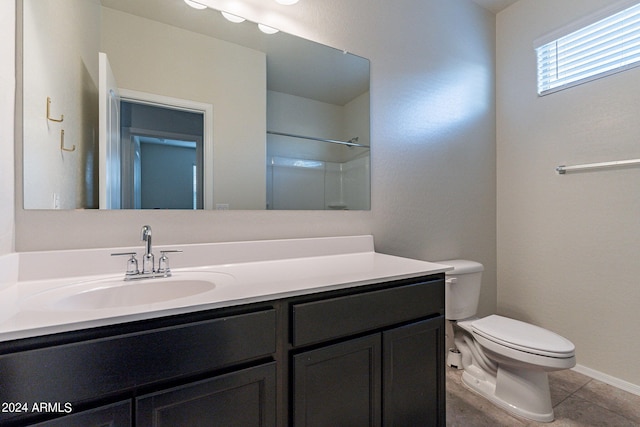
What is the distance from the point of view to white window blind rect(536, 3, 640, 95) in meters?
1.66

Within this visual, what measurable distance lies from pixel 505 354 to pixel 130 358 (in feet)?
5.26

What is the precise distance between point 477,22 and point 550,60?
0.60 metres

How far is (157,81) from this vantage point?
1.21 meters

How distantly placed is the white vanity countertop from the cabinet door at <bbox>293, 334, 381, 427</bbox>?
21 cm

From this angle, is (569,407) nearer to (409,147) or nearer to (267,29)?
(409,147)

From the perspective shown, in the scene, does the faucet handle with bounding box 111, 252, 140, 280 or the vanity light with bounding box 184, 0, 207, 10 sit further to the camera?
the vanity light with bounding box 184, 0, 207, 10

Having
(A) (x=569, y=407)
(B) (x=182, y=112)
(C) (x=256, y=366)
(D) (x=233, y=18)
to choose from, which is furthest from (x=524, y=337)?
(D) (x=233, y=18)

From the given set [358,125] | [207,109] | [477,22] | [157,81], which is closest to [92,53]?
[157,81]

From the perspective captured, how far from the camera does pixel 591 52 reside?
71.3 inches

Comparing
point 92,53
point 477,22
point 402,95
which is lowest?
point 92,53

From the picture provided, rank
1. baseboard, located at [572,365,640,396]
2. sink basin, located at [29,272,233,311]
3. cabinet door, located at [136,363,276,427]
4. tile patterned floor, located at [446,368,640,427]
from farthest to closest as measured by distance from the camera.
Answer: baseboard, located at [572,365,640,396]
tile patterned floor, located at [446,368,640,427]
sink basin, located at [29,272,233,311]
cabinet door, located at [136,363,276,427]

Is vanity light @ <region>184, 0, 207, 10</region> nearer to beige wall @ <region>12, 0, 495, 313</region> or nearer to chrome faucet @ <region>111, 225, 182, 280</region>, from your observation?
beige wall @ <region>12, 0, 495, 313</region>

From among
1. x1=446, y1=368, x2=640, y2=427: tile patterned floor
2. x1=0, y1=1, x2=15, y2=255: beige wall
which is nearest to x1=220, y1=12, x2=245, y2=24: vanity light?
x1=0, y1=1, x2=15, y2=255: beige wall

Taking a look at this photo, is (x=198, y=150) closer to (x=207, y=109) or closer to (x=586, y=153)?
(x=207, y=109)
